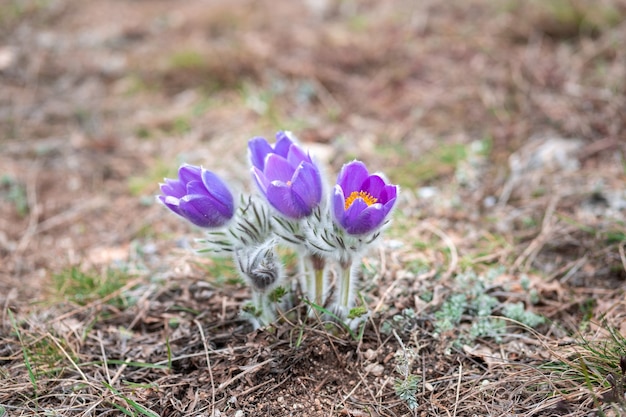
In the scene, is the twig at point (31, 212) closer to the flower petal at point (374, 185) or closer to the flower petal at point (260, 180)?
the flower petal at point (260, 180)

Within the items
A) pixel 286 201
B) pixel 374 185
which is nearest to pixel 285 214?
pixel 286 201

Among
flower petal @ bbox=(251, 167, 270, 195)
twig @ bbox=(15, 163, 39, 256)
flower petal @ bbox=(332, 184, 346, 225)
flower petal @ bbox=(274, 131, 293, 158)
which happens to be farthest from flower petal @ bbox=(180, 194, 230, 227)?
twig @ bbox=(15, 163, 39, 256)

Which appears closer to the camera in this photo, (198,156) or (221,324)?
(221,324)

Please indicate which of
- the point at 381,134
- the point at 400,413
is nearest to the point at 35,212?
the point at 381,134

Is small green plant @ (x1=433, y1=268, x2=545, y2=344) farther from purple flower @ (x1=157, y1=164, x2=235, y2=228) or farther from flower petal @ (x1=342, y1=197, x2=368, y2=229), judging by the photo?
purple flower @ (x1=157, y1=164, x2=235, y2=228)

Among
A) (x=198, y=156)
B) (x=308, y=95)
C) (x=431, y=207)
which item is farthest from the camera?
(x=308, y=95)

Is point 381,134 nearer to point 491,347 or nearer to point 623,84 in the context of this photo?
point 623,84

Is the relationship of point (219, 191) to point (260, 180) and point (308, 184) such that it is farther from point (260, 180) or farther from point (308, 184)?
point (308, 184)
